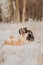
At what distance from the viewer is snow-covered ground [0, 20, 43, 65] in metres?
1.24

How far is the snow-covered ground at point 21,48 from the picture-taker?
124cm

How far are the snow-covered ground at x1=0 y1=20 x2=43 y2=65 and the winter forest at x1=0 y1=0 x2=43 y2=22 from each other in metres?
0.05

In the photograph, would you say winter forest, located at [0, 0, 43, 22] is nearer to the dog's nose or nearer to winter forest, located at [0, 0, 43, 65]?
winter forest, located at [0, 0, 43, 65]

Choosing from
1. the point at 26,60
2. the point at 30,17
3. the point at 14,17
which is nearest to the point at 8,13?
the point at 14,17

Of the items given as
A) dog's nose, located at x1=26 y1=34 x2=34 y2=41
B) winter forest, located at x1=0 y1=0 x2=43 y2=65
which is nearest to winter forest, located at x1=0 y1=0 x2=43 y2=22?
winter forest, located at x1=0 y1=0 x2=43 y2=65

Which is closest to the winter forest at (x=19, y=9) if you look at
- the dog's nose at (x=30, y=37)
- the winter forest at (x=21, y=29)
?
the winter forest at (x=21, y=29)

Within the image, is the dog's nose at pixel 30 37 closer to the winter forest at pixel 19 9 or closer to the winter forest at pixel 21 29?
the winter forest at pixel 21 29

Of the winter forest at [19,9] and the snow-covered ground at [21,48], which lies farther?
the winter forest at [19,9]

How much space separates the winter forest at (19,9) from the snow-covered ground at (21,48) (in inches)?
2.0

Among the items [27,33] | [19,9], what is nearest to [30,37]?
[27,33]

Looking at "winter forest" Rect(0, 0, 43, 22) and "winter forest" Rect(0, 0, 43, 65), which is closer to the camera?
"winter forest" Rect(0, 0, 43, 65)

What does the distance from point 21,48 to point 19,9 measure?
1.10 feet

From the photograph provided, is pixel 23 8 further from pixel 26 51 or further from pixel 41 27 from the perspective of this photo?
pixel 26 51

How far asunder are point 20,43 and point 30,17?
0.82 feet
